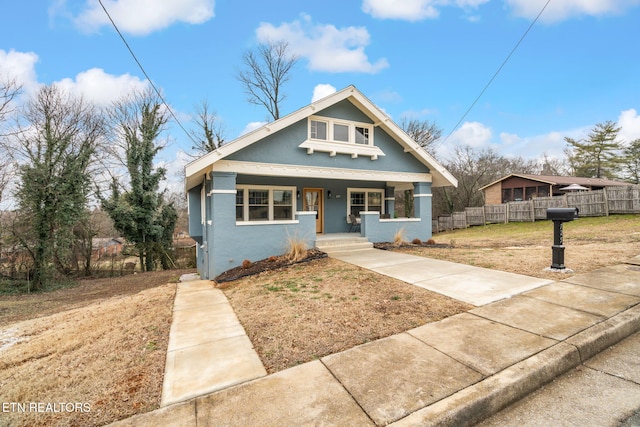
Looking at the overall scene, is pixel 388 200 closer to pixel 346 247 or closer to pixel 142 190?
pixel 346 247

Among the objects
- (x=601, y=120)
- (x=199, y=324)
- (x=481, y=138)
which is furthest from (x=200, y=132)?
(x=601, y=120)

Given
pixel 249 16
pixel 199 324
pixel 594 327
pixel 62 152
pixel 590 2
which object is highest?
pixel 249 16

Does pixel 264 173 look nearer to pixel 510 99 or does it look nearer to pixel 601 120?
pixel 510 99

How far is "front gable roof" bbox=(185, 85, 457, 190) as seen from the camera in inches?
305

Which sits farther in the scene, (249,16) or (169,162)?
(169,162)

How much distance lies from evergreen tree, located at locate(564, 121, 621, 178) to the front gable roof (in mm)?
33672

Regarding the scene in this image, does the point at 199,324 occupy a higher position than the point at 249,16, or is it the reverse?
the point at 249,16

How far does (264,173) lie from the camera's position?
873 centimetres

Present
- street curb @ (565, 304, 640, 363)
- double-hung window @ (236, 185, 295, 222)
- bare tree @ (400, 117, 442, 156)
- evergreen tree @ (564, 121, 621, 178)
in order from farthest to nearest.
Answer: evergreen tree @ (564, 121, 621, 178) < bare tree @ (400, 117, 442, 156) < double-hung window @ (236, 185, 295, 222) < street curb @ (565, 304, 640, 363)

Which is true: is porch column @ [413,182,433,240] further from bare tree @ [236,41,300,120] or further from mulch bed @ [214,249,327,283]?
bare tree @ [236,41,300,120]

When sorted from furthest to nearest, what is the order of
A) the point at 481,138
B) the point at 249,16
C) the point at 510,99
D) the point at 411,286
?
1. the point at 481,138
2. the point at 510,99
3. the point at 249,16
4. the point at 411,286

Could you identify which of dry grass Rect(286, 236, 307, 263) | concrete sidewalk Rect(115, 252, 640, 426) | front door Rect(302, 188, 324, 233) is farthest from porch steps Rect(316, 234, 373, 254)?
concrete sidewalk Rect(115, 252, 640, 426)

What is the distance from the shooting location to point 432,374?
2514mm

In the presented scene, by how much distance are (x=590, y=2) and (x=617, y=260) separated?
29.1 ft
